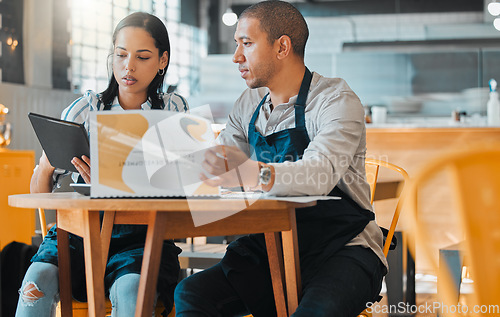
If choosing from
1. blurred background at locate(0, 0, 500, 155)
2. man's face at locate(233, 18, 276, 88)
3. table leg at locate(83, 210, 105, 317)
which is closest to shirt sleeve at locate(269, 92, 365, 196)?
man's face at locate(233, 18, 276, 88)

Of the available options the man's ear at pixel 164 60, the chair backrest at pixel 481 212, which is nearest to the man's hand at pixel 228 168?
the chair backrest at pixel 481 212

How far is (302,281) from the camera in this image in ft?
5.01

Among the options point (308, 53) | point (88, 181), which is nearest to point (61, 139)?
point (88, 181)

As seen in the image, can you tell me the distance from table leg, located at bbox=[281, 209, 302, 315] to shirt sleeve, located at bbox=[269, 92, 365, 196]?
0.34 ft

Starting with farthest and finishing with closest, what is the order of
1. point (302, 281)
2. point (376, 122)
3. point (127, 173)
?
1. point (376, 122)
2. point (302, 281)
3. point (127, 173)

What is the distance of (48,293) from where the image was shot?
5.32 feet

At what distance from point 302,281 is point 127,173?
1.85 feet

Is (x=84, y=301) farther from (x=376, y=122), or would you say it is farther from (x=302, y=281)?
(x=376, y=122)

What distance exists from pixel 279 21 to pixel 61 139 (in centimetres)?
75

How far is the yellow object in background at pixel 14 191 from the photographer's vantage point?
13.5 ft

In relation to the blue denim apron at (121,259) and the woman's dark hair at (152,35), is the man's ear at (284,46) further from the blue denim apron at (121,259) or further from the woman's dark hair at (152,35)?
the blue denim apron at (121,259)

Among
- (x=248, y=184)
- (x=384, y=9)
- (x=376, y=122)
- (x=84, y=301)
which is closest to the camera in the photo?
(x=248, y=184)

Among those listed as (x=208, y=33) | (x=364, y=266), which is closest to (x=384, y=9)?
(x=208, y=33)

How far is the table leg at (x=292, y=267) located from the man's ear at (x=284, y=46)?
24.5 inches
